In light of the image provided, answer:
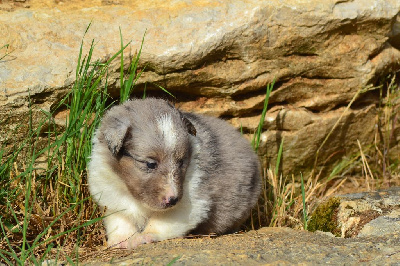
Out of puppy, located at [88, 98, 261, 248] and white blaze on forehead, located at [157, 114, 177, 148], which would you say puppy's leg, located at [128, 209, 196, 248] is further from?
white blaze on forehead, located at [157, 114, 177, 148]

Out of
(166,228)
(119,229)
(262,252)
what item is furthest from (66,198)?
(262,252)

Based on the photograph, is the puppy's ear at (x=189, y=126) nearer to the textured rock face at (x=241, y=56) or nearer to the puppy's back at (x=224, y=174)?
the puppy's back at (x=224, y=174)

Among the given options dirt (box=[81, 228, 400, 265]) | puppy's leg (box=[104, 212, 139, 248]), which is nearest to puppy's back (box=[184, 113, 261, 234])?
dirt (box=[81, 228, 400, 265])

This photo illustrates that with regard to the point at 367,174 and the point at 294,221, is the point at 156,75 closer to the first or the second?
the point at 294,221

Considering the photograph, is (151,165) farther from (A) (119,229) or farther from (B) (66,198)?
(B) (66,198)

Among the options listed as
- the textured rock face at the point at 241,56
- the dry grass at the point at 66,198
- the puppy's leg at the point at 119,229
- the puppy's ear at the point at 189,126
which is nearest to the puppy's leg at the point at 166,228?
the puppy's leg at the point at 119,229

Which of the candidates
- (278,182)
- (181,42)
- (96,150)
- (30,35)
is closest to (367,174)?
(278,182)
